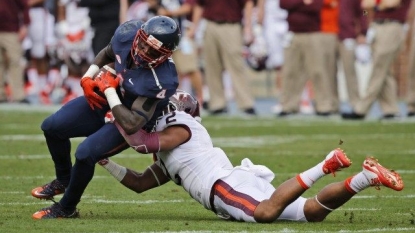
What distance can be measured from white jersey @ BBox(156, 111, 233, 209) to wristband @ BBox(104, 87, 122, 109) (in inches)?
15.0

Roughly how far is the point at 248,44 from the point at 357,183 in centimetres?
1036

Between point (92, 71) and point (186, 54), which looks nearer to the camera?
point (92, 71)

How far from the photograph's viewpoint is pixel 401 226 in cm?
738

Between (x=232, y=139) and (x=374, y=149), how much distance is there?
5.70ft

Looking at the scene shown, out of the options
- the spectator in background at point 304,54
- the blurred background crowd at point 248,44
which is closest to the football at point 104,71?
the blurred background crowd at point 248,44

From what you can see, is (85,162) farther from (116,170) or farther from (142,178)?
(142,178)

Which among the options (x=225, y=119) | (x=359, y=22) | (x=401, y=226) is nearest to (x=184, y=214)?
(x=401, y=226)

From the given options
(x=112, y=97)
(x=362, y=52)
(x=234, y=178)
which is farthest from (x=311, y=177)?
(x=362, y=52)

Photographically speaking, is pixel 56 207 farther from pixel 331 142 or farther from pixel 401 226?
pixel 331 142

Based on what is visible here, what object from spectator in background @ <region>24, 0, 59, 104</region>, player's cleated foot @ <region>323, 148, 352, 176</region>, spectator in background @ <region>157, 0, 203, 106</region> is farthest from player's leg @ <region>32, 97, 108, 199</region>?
spectator in background @ <region>24, 0, 59, 104</region>

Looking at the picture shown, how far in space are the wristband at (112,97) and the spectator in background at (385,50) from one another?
27.6 feet

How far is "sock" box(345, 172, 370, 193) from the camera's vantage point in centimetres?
731

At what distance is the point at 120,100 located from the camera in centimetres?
779

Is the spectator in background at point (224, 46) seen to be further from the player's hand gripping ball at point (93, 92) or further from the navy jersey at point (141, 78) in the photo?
the player's hand gripping ball at point (93, 92)
